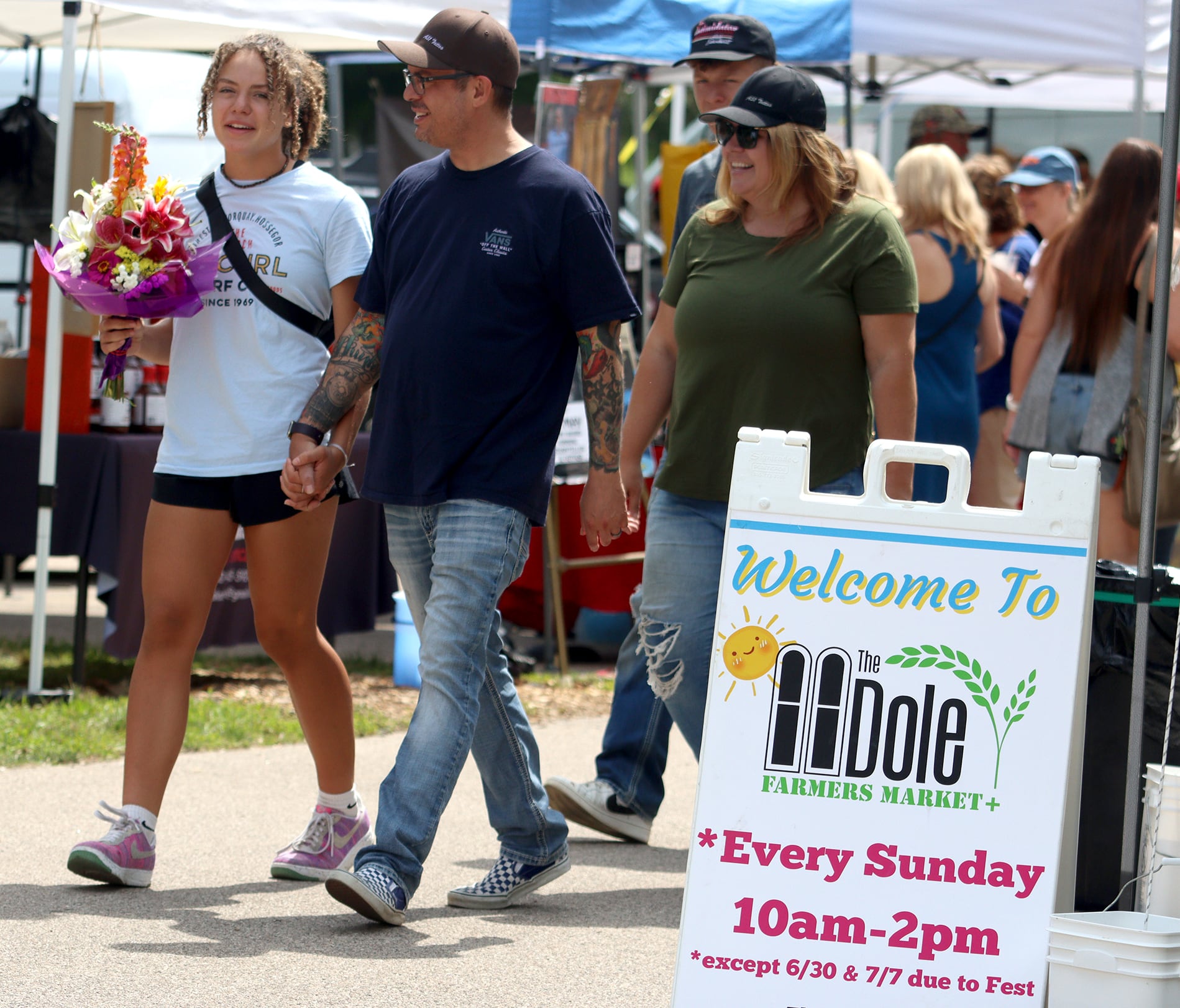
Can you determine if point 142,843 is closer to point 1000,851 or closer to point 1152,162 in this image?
point 1000,851

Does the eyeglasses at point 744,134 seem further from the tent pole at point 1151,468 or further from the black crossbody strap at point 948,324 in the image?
the black crossbody strap at point 948,324

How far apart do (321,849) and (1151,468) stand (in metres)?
2.34

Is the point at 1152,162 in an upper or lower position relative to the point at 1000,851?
upper

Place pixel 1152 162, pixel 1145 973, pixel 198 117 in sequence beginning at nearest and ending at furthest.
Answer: pixel 1145 973 → pixel 198 117 → pixel 1152 162

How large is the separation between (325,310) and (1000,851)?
90.4 inches

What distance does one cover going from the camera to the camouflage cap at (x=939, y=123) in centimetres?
976

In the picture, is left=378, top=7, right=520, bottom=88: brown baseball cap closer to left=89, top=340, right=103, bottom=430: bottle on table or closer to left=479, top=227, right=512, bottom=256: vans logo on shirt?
left=479, top=227, right=512, bottom=256: vans logo on shirt

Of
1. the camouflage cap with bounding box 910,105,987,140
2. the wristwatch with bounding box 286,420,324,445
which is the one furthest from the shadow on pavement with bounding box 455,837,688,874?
the camouflage cap with bounding box 910,105,987,140

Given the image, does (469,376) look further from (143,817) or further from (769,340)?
(143,817)

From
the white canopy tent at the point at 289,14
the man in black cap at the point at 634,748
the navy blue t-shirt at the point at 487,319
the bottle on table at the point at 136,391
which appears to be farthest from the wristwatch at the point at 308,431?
the bottle on table at the point at 136,391

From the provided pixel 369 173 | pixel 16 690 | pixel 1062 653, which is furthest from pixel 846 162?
pixel 369 173

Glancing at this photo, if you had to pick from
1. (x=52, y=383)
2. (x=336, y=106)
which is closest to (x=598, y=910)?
(x=52, y=383)

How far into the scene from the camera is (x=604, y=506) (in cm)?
409

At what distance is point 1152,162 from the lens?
577 cm
